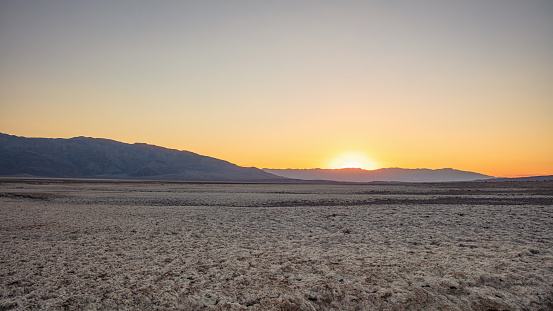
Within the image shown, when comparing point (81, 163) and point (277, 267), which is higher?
point (81, 163)

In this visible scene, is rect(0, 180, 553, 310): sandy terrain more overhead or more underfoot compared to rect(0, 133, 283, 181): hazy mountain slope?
more underfoot

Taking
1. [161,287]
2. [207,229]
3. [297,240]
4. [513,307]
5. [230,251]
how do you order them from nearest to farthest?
[513,307] < [161,287] < [230,251] < [297,240] < [207,229]

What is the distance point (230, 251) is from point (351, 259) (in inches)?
113

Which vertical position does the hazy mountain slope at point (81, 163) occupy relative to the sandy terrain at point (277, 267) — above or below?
above

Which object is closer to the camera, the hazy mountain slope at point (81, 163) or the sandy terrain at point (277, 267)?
the sandy terrain at point (277, 267)

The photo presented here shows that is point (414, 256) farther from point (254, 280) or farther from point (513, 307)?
point (254, 280)

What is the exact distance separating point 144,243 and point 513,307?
26.6ft

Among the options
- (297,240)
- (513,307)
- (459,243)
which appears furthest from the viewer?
(297,240)

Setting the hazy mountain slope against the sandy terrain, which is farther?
the hazy mountain slope

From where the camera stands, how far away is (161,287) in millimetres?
5551

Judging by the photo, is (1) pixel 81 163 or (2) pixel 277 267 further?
(1) pixel 81 163

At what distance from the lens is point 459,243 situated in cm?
867

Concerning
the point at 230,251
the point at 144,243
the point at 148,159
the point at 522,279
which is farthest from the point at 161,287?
the point at 148,159

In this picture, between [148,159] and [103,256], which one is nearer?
[103,256]
